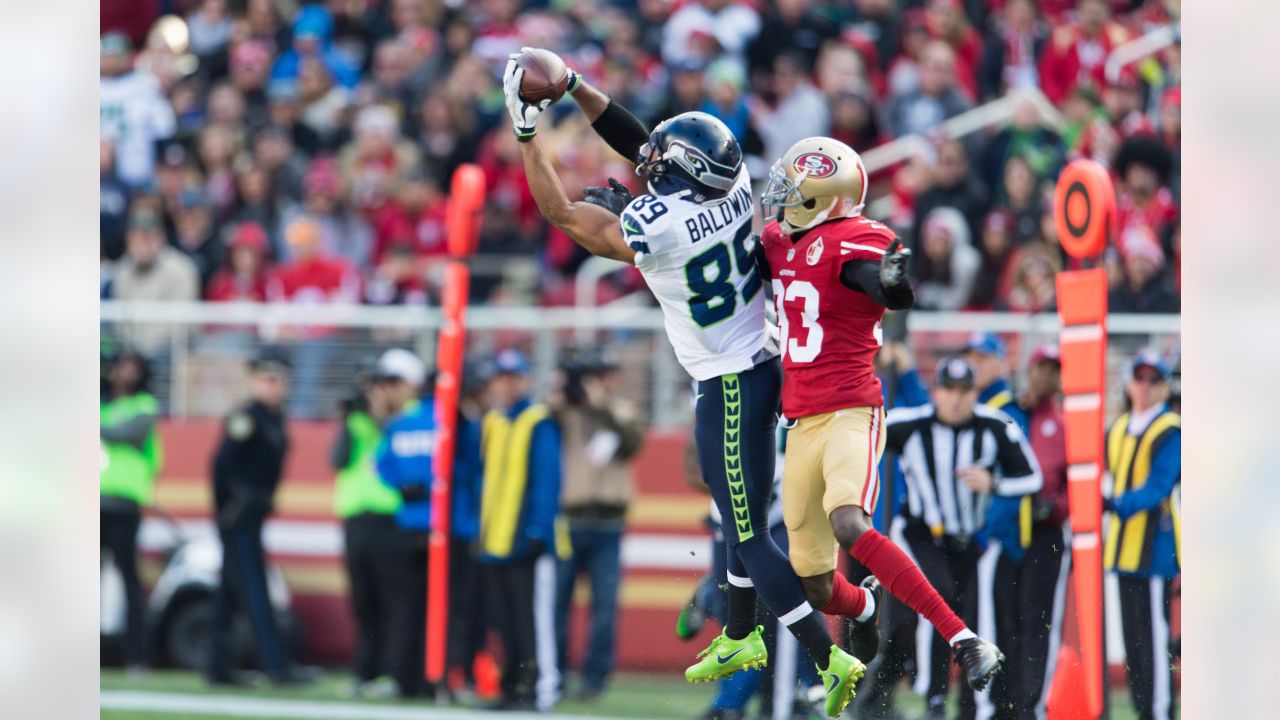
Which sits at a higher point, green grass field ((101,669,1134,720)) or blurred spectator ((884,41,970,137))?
blurred spectator ((884,41,970,137))

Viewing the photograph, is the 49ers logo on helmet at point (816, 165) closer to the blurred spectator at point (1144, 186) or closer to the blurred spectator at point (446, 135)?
the blurred spectator at point (1144, 186)

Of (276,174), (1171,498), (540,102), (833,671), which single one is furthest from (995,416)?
(276,174)

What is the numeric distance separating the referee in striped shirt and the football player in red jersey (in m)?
2.42

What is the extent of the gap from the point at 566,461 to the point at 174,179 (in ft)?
14.4

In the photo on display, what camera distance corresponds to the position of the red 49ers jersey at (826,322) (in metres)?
6.19

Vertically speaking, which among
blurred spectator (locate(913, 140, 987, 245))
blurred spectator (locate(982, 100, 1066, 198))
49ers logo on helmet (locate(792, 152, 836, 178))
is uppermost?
blurred spectator (locate(982, 100, 1066, 198))

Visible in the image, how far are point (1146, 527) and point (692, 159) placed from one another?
142 inches

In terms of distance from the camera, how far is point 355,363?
1163cm

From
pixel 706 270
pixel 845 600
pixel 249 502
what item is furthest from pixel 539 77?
pixel 249 502

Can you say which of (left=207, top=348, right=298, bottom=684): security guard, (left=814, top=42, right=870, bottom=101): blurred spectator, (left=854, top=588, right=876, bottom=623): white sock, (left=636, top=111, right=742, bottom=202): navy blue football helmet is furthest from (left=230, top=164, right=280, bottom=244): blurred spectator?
(left=854, top=588, right=876, bottom=623): white sock

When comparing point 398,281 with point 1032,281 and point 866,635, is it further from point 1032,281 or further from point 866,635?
point 866,635

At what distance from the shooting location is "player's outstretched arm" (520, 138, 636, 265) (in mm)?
6352

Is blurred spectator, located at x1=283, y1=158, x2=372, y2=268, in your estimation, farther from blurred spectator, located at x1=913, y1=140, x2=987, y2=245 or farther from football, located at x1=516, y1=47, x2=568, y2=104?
football, located at x1=516, y1=47, x2=568, y2=104
